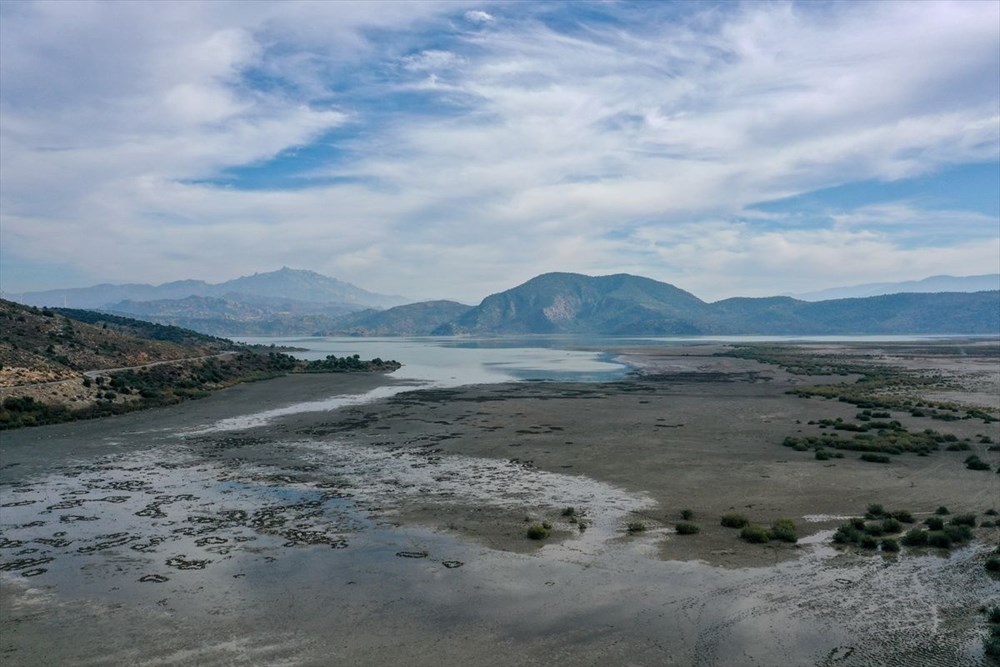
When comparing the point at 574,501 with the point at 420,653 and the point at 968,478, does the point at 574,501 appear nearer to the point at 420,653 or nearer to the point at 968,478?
the point at 420,653

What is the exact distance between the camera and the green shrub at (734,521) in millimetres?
20431

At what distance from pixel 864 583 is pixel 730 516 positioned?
→ 17.7 ft

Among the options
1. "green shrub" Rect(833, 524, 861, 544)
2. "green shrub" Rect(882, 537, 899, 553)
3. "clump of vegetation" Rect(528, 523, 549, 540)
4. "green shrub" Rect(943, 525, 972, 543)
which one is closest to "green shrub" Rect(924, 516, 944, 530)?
"green shrub" Rect(943, 525, 972, 543)

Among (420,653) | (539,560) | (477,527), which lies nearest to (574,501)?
(477,527)

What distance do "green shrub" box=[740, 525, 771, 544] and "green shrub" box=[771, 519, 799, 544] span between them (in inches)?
9.9

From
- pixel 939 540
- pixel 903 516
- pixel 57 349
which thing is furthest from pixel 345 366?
pixel 939 540

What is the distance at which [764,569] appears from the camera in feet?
55.6

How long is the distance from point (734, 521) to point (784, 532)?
176 centimetres

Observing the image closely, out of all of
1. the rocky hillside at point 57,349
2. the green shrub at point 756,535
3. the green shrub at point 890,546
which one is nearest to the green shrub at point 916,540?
the green shrub at point 890,546

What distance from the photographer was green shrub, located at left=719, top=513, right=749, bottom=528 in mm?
20431

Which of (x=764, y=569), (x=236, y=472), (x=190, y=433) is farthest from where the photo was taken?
(x=190, y=433)

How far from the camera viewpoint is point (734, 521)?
67.6ft

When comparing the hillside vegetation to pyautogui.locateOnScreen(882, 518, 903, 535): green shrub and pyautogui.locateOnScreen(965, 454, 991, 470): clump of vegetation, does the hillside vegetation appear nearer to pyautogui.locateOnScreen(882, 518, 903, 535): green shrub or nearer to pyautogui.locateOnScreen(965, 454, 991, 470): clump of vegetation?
pyautogui.locateOnScreen(882, 518, 903, 535): green shrub

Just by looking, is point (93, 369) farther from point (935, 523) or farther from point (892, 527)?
point (935, 523)
